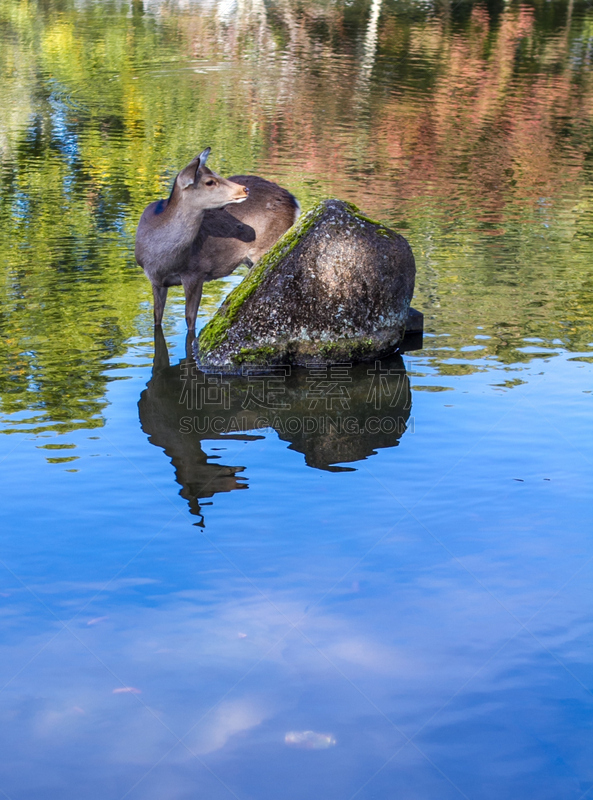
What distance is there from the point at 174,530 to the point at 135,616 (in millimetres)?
1063

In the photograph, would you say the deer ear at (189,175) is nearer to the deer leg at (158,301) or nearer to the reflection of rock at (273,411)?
the deer leg at (158,301)

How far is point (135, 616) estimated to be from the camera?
18.1ft

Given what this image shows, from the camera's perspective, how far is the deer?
33.6 feet

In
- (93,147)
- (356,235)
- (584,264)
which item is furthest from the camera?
(93,147)

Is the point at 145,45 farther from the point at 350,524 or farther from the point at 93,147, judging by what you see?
the point at 350,524

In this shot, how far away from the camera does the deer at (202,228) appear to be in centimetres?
1023

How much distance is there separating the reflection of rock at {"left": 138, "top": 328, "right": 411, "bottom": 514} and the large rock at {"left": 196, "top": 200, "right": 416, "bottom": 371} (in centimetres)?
18

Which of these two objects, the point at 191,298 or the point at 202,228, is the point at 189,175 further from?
the point at 191,298

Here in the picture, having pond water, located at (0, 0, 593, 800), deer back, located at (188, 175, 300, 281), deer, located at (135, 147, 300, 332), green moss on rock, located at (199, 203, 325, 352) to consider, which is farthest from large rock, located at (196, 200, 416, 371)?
deer back, located at (188, 175, 300, 281)

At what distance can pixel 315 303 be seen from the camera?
9.86m

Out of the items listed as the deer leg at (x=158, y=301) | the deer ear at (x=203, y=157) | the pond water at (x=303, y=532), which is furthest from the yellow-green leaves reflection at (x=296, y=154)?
the deer ear at (x=203, y=157)

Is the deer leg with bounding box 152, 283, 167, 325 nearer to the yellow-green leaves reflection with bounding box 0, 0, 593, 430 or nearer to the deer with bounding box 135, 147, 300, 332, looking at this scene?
the deer with bounding box 135, 147, 300, 332

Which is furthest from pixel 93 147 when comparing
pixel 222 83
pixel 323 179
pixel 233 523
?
pixel 233 523

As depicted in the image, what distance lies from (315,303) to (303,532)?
386 cm
